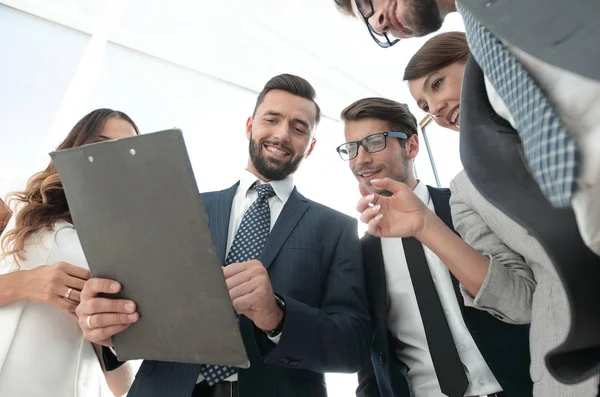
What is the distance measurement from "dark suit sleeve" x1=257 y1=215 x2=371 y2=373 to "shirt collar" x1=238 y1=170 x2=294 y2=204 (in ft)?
1.01

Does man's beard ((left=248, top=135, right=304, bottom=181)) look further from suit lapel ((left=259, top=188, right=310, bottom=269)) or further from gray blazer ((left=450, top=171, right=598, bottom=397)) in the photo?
gray blazer ((left=450, top=171, right=598, bottom=397))

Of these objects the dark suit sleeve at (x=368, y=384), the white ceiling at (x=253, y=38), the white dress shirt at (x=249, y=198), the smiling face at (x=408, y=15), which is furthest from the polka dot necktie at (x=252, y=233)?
the white ceiling at (x=253, y=38)

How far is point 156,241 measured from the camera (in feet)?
2.57

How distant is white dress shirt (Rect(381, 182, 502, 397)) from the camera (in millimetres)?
1192

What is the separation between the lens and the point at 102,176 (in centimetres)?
78

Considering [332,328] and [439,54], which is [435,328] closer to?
[332,328]

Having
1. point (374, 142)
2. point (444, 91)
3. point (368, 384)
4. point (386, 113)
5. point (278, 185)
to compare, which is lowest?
point (368, 384)

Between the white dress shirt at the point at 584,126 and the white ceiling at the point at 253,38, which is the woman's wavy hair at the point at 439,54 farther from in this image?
the white ceiling at the point at 253,38

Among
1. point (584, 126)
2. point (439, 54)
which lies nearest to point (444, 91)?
point (439, 54)

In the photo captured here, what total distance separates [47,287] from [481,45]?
3.90 feet

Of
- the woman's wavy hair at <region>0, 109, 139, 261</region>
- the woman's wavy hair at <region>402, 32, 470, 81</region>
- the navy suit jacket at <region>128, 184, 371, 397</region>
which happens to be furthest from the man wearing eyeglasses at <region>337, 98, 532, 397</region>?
the woman's wavy hair at <region>0, 109, 139, 261</region>

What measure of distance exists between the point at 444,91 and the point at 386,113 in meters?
0.31

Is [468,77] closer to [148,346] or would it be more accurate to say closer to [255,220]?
[148,346]

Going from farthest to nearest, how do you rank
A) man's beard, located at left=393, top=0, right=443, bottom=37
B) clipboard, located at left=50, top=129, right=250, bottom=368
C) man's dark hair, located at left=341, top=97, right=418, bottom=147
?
man's dark hair, located at left=341, top=97, right=418, bottom=147
man's beard, located at left=393, top=0, right=443, bottom=37
clipboard, located at left=50, top=129, right=250, bottom=368
